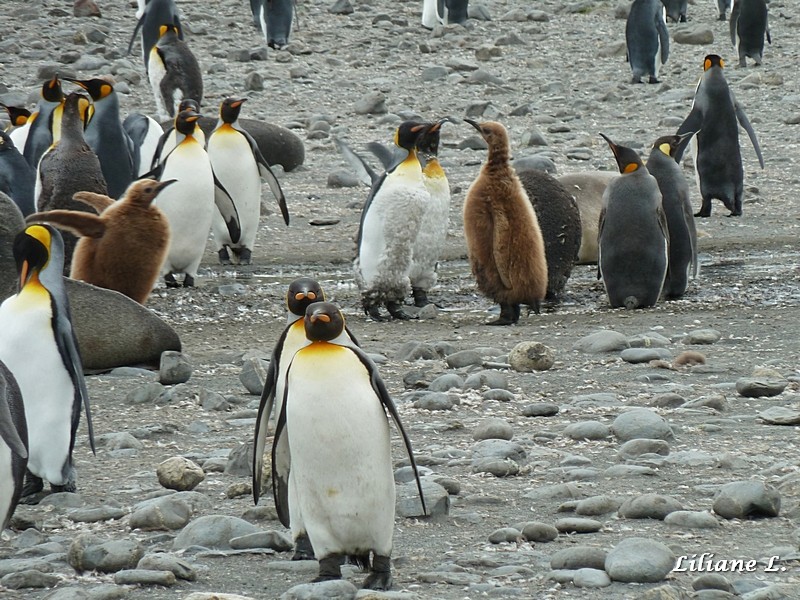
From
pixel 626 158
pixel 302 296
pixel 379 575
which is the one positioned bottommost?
pixel 379 575

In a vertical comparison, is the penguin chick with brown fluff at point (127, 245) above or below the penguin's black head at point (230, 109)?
below

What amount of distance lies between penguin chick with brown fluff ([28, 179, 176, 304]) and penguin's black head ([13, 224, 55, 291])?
243 cm

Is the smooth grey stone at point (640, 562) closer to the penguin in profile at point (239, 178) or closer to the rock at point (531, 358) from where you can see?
the rock at point (531, 358)

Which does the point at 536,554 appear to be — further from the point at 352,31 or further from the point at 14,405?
the point at 352,31

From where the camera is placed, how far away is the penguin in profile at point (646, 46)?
630 inches

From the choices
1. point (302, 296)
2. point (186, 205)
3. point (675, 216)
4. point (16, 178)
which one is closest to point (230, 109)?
point (186, 205)

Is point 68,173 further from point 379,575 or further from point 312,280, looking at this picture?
point 379,575

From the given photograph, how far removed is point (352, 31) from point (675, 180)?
1152cm

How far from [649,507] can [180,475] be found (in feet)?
4.40

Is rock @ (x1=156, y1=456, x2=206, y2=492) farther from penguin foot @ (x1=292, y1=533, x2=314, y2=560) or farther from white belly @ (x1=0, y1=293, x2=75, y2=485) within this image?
penguin foot @ (x1=292, y1=533, x2=314, y2=560)

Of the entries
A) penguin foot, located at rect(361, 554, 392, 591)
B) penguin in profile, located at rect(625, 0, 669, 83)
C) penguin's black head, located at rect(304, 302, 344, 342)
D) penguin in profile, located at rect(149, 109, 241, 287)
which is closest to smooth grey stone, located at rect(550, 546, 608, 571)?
penguin foot, located at rect(361, 554, 392, 591)

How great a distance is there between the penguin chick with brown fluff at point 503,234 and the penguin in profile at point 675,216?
1040 millimetres

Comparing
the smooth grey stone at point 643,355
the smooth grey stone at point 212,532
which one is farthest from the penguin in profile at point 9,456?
the smooth grey stone at point 643,355

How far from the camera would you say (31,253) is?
418cm
